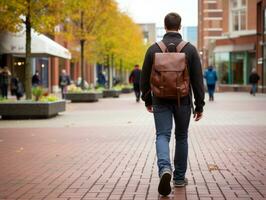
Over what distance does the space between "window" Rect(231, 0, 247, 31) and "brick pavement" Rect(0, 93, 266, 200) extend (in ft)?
152

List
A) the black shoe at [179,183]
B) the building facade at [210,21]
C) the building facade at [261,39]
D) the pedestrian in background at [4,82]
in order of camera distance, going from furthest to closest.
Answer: the building facade at [210,21], the building facade at [261,39], the pedestrian in background at [4,82], the black shoe at [179,183]

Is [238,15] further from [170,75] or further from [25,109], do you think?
[170,75]

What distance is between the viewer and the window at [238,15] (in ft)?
197

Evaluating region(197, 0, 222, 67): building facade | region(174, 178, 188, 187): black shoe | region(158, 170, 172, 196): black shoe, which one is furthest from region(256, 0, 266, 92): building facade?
region(197, 0, 222, 67): building facade

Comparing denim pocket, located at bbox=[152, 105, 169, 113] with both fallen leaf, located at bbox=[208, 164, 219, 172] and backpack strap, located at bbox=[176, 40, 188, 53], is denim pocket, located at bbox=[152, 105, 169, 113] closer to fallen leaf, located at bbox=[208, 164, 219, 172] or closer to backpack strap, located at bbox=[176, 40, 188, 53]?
backpack strap, located at bbox=[176, 40, 188, 53]

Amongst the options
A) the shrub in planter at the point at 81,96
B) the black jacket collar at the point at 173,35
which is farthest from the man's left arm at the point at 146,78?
the shrub in planter at the point at 81,96

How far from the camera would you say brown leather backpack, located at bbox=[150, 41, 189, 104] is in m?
6.24

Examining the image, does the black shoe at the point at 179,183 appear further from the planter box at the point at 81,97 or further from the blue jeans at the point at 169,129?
the planter box at the point at 81,97

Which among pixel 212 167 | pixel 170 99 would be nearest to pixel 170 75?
pixel 170 99

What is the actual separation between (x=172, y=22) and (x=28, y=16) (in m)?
13.9

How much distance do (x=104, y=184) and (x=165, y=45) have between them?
1.75m

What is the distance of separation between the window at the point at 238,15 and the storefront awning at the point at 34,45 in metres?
32.8

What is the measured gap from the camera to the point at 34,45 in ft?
88.1

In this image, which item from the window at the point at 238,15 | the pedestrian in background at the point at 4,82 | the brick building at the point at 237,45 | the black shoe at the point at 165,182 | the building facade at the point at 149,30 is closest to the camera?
the black shoe at the point at 165,182
